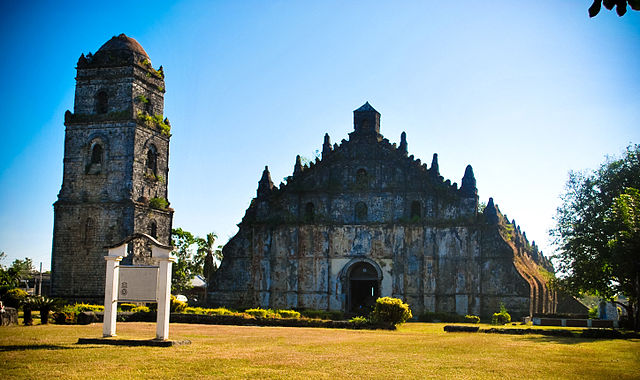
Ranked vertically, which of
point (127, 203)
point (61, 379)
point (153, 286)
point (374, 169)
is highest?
point (374, 169)

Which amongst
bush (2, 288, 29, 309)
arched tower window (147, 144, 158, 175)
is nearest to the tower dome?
arched tower window (147, 144, 158, 175)

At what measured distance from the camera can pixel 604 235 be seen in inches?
1184

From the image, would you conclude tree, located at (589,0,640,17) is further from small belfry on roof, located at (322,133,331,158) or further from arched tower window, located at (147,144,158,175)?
arched tower window, located at (147,144,158,175)

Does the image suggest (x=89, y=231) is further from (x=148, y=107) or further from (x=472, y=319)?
(x=472, y=319)

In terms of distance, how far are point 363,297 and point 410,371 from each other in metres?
26.4

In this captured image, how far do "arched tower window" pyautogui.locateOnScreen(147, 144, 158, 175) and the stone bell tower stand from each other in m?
0.06

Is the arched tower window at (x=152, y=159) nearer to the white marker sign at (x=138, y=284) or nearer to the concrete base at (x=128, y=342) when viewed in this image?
the white marker sign at (x=138, y=284)

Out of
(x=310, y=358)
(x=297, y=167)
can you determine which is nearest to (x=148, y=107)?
(x=297, y=167)

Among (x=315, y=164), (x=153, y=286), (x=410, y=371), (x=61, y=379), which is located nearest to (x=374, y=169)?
(x=315, y=164)

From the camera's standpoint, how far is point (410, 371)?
1175 cm

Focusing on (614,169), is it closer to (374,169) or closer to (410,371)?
(374,169)

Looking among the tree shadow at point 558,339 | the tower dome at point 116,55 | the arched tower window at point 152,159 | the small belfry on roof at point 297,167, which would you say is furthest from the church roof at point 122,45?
the tree shadow at point 558,339

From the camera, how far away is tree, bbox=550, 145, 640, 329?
992 inches

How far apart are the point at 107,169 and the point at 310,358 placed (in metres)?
28.3
